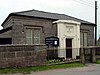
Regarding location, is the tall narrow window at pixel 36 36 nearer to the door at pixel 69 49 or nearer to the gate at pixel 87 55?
the door at pixel 69 49

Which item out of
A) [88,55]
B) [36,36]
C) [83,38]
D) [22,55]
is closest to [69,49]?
[88,55]

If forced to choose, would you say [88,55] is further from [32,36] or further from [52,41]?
[32,36]

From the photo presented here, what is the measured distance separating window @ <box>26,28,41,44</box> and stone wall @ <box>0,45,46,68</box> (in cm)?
486

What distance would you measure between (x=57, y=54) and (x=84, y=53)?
9.34 ft

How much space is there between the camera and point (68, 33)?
23.2m

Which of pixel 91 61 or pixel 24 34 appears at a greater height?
pixel 24 34

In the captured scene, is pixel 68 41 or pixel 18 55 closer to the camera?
pixel 18 55

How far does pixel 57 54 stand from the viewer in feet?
69.2

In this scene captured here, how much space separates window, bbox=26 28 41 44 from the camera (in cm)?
2110

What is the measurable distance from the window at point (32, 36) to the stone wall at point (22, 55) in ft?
15.9

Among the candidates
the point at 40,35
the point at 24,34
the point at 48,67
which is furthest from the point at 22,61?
the point at 40,35

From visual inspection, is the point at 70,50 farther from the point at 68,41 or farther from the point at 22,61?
the point at 22,61

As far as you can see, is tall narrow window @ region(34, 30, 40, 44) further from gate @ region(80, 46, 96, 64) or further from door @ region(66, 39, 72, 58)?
gate @ region(80, 46, 96, 64)

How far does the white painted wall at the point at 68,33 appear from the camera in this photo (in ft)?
72.9
